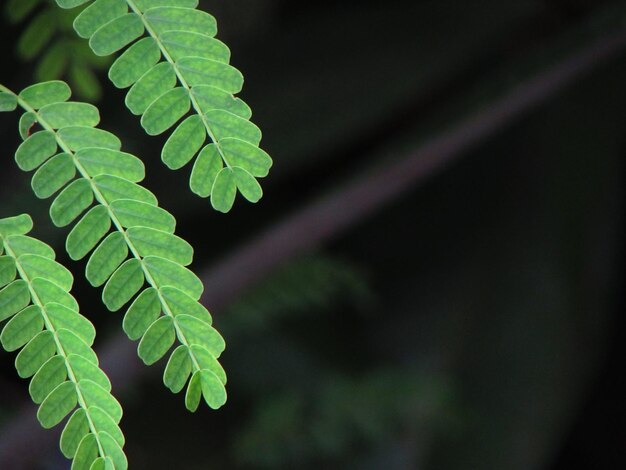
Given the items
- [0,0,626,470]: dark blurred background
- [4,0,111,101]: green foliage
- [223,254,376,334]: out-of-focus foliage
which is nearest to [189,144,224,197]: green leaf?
[4,0,111,101]: green foliage

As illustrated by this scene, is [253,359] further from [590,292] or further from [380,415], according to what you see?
[590,292]

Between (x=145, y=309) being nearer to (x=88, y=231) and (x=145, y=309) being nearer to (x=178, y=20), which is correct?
(x=88, y=231)

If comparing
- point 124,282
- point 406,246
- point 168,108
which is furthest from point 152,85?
point 406,246

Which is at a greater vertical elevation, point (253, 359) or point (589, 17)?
point (589, 17)

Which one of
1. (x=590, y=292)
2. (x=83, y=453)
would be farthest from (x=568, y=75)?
(x=83, y=453)

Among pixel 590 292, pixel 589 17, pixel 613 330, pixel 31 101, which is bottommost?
pixel 613 330

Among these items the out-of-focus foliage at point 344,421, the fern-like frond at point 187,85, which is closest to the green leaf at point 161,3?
the fern-like frond at point 187,85
